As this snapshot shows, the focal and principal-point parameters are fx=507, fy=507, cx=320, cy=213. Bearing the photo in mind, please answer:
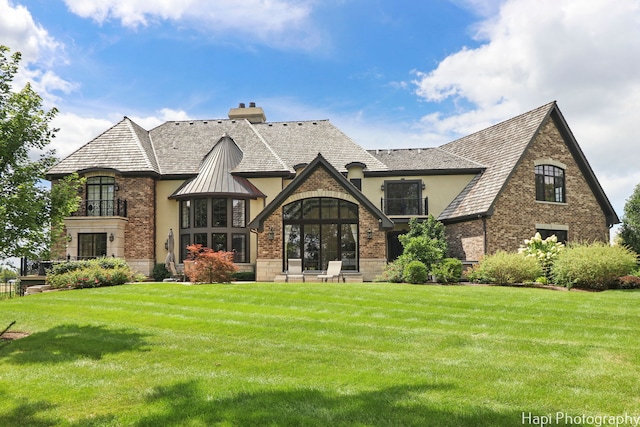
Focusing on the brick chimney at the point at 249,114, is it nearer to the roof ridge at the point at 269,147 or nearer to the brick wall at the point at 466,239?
the roof ridge at the point at 269,147

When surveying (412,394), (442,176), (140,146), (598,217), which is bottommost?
(412,394)

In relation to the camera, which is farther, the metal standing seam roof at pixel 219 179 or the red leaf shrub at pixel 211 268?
the metal standing seam roof at pixel 219 179

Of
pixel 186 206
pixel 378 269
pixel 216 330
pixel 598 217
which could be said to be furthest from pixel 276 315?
pixel 598 217

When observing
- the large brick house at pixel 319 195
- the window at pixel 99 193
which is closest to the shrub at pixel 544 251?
the large brick house at pixel 319 195

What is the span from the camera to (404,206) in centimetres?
2738

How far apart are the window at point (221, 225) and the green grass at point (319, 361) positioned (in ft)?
36.5

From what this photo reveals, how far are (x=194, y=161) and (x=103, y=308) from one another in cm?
1551

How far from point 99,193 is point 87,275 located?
331 inches

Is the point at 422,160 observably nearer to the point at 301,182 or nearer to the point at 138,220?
the point at 301,182

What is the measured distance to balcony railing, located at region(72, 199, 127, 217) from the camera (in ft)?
85.4

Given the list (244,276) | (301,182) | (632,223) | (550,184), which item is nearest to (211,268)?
(244,276)

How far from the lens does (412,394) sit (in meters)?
6.23

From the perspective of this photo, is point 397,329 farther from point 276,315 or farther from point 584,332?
point 584,332

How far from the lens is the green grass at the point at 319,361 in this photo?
5773mm
